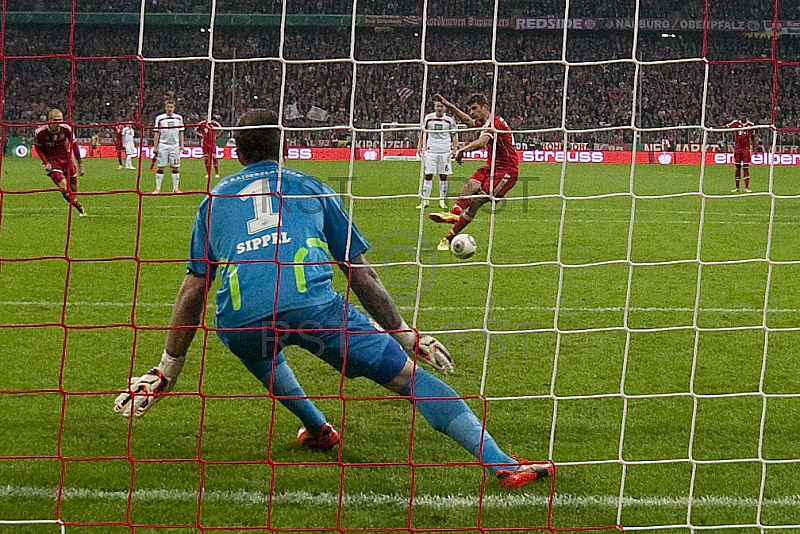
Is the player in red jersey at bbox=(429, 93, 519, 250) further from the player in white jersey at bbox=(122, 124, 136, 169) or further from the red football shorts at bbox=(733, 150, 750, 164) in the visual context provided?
the player in white jersey at bbox=(122, 124, 136, 169)

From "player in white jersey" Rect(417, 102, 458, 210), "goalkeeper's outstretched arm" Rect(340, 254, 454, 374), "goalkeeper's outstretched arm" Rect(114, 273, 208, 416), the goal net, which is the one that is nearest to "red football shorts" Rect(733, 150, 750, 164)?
the goal net

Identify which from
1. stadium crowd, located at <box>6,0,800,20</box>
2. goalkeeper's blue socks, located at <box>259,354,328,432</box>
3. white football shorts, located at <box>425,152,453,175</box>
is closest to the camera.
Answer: goalkeeper's blue socks, located at <box>259,354,328,432</box>

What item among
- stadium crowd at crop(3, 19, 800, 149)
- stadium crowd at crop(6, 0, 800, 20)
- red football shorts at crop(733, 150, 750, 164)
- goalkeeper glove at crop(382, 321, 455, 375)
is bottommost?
goalkeeper glove at crop(382, 321, 455, 375)

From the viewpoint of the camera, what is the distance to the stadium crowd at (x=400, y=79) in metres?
28.5

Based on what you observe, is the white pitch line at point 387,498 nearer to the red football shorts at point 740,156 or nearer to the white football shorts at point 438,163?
the white football shorts at point 438,163

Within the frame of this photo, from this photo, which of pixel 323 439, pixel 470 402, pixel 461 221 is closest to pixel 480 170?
pixel 461 221

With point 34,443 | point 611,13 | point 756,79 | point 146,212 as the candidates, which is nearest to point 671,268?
point 34,443

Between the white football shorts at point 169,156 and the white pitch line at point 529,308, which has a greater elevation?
the white football shorts at point 169,156

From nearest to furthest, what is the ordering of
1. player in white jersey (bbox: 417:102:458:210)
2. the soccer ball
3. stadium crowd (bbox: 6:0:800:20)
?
the soccer ball < player in white jersey (bbox: 417:102:458:210) < stadium crowd (bbox: 6:0:800:20)

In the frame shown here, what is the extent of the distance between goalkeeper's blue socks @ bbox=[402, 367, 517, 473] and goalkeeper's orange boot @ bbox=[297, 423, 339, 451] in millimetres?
638

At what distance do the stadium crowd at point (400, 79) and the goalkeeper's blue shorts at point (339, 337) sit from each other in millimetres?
23076

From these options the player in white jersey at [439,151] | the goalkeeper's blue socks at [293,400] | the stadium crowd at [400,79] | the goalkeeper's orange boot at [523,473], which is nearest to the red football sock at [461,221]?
the player in white jersey at [439,151]

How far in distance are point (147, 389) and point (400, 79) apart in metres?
26.7

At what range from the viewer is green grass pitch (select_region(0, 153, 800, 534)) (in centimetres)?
360
